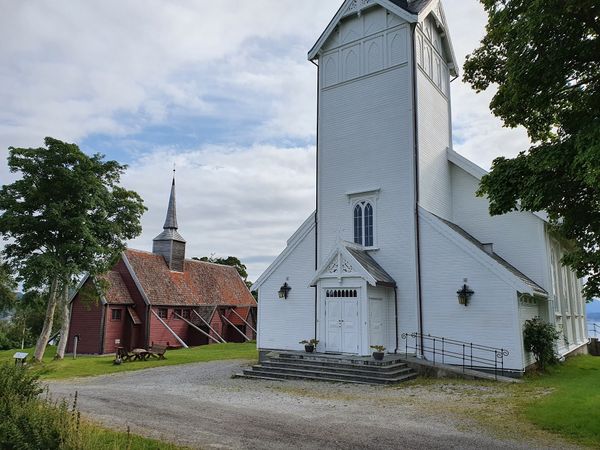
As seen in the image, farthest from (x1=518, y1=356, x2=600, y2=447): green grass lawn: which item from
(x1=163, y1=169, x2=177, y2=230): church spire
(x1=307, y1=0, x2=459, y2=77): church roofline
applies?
(x1=163, y1=169, x2=177, y2=230): church spire

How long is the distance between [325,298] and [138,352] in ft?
36.4

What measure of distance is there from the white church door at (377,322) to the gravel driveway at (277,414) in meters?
3.34

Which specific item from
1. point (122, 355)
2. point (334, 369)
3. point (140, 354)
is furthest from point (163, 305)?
point (334, 369)

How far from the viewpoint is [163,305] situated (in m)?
37.1

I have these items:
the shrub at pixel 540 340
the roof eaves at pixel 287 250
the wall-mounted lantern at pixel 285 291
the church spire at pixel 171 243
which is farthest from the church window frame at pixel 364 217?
the church spire at pixel 171 243

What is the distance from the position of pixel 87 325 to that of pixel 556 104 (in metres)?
33.4

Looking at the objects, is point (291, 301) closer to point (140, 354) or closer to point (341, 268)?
point (341, 268)

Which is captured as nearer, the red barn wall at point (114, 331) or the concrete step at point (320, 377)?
the concrete step at point (320, 377)

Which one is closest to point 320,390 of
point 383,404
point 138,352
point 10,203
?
point 383,404

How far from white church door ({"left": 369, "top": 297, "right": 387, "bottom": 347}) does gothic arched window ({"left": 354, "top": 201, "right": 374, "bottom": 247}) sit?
2827 millimetres

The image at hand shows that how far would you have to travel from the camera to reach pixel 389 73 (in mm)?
20859

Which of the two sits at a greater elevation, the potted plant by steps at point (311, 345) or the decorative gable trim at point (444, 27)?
the decorative gable trim at point (444, 27)

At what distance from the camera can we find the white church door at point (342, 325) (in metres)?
18.2

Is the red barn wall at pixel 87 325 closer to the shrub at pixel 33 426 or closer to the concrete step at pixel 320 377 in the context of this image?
the concrete step at pixel 320 377
